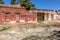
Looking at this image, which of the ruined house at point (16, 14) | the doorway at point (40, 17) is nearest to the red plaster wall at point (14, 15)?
the ruined house at point (16, 14)

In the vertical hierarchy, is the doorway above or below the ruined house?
below

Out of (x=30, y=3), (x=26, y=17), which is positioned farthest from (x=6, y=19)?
(x=30, y=3)

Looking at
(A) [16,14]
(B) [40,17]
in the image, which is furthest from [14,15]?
A: (B) [40,17]

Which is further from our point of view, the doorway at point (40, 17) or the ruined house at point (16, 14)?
the doorway at point (40, 17)

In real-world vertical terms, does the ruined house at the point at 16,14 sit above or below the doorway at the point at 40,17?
above

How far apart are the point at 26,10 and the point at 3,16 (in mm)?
4730

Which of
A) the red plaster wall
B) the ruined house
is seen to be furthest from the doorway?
the red plaster wall

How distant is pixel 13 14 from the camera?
31016 millimetres

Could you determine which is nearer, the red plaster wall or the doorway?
the red plaster wall

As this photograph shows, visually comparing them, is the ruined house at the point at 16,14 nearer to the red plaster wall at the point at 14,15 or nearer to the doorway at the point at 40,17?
the red plaster wall at the point at 14,15

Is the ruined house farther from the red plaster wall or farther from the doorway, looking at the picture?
the doorway

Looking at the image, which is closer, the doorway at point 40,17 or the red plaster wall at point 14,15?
the red plaster wall at point 14,15

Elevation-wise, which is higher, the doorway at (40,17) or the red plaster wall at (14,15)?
the red plaster wall at (14,15)

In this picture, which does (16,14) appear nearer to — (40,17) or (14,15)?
(14,15)
